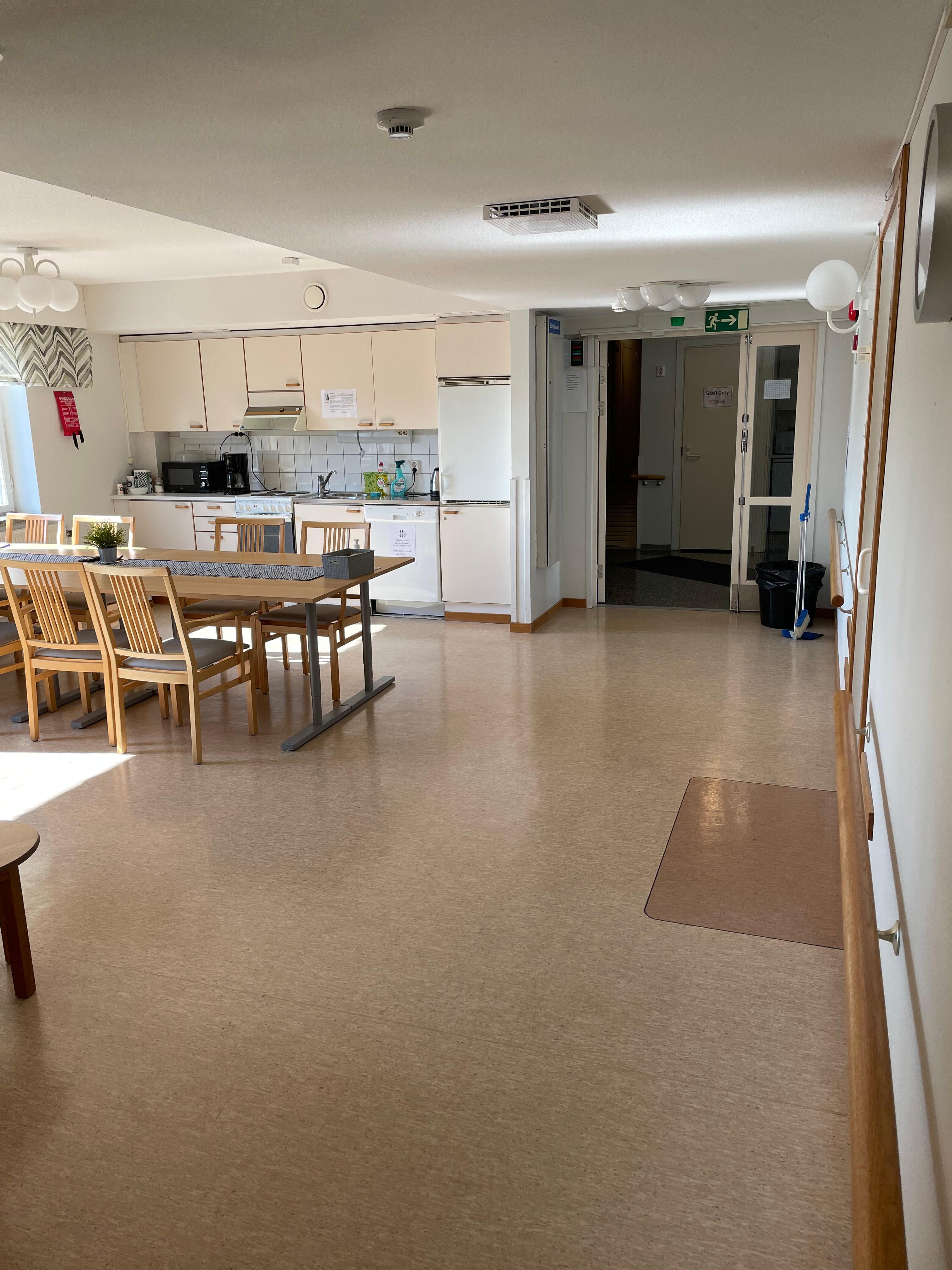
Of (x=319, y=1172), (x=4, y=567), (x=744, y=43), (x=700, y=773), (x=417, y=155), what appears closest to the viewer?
(x=744, y=43)

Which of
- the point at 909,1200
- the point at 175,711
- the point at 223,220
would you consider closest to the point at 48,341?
the point at 175,711

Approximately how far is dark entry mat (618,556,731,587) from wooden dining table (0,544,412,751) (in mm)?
4181

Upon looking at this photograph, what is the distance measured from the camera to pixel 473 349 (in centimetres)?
696

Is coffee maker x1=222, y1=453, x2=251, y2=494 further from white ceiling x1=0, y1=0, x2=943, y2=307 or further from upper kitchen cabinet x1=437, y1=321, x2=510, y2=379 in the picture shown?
white ceiling x1=0, y1=0, x2=943, y2=307

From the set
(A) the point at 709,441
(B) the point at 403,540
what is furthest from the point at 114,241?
(A) the point at 709,441

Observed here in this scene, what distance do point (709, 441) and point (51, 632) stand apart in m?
7.21

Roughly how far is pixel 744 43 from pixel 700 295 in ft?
12.9

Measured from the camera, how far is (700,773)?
4.26m

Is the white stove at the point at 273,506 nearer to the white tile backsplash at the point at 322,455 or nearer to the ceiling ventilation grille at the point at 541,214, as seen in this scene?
the white tile backsplash at the point at 322,455

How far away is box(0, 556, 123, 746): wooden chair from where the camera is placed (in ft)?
15.0

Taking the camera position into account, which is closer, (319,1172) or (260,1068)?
(319,1172)

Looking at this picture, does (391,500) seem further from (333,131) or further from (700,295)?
(333,131)

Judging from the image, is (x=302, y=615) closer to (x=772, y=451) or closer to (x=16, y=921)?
(x=16, y=921)

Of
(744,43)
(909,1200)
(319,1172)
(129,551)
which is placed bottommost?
(319,1172)
